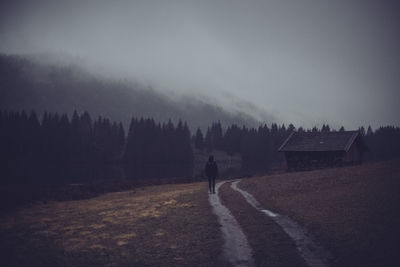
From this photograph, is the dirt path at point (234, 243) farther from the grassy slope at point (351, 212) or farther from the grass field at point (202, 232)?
the grassy slope at point (351, 212)

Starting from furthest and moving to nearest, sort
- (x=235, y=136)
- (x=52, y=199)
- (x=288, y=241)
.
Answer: (x=235, y=136), (x=52, y=199), (x=288, y=241)

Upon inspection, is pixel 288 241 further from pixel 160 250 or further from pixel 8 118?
pixel 8 118

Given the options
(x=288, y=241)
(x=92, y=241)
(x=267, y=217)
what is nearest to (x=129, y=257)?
(x=92, y=241)

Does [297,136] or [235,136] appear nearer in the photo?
[297,136]

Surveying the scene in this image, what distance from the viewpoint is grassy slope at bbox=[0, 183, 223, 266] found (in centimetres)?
1063

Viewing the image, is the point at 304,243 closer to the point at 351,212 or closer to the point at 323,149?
the point at 351,212

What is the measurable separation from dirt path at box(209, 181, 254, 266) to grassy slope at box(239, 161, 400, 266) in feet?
9.91

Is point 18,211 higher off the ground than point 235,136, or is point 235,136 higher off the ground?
point 235,136

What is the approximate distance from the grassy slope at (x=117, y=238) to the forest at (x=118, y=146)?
2285 inches

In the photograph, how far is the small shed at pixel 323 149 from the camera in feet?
160

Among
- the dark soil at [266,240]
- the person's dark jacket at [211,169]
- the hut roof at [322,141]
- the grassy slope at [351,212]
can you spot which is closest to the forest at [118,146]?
the hut roof at [322,141]

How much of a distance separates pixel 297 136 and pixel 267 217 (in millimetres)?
43487

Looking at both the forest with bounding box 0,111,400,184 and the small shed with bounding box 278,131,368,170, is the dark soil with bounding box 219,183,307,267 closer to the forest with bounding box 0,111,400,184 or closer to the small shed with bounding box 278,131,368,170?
the small shed with bounding box 278,131,368,170

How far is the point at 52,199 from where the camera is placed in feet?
108
